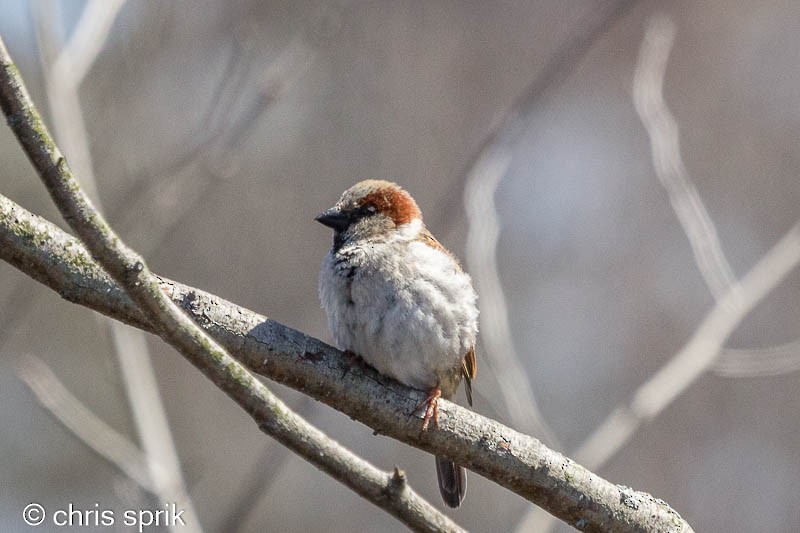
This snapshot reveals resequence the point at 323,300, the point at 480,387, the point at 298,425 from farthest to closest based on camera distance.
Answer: the point at 480,387 → the point at 323,300 → the point at 298,425

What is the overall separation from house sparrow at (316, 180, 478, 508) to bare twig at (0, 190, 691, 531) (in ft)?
1.34

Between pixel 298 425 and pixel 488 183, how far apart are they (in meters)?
1.74

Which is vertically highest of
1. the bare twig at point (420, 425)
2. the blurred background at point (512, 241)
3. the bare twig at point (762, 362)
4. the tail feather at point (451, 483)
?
the blurred background at point (512, 241)

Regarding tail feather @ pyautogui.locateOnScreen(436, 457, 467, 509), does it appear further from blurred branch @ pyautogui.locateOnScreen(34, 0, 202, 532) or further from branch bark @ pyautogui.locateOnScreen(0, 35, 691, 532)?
branch bark @ pyautogui.locateOnScreen(0, 35, 691, 532)

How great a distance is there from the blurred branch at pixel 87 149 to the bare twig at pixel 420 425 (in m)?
1.03

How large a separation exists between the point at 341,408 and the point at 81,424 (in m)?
1.80

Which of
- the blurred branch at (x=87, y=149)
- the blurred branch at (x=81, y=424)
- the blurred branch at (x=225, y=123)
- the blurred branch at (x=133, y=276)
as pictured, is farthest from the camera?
Answer: the blurred branch at (x=225, y=123)

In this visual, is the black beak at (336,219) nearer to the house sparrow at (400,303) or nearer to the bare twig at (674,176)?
the house sparrow at (400,303)

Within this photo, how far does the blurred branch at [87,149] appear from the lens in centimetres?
342

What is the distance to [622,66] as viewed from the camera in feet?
29.4

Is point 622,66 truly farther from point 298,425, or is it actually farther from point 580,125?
point 298,425

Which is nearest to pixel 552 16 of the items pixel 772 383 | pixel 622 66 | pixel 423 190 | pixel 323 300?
pixel 622 66

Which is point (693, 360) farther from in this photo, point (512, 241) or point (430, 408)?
point (512, 241)

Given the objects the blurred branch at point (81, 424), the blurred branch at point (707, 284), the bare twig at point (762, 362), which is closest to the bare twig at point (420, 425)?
the blurred branch at point (707, 284)
